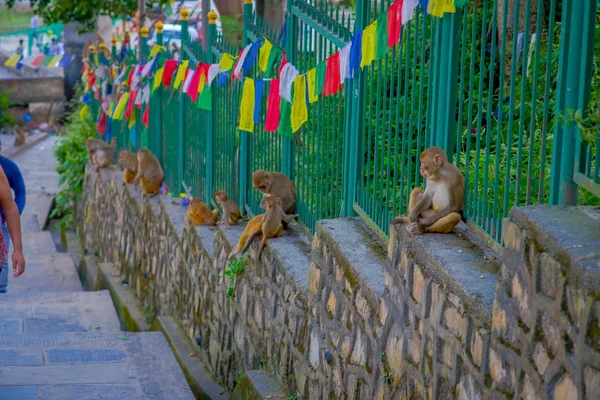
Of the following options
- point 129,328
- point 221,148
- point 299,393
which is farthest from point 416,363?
point 129,328

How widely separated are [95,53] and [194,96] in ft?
27.4

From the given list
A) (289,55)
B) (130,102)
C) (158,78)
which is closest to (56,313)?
(158,78)

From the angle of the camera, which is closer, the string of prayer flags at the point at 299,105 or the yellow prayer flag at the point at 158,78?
the string of prayer flags at the point at 299,105

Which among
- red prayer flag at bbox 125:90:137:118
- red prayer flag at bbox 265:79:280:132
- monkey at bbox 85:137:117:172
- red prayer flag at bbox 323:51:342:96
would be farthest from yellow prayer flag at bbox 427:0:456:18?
monkey at bbox 85:137:117:172

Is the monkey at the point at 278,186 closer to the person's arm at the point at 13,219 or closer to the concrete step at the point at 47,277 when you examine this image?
the person's arm at the point at 13,219

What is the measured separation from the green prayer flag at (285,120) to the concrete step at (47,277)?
638cm

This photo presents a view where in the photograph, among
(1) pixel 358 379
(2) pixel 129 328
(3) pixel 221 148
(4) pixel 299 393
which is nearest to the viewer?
(1) pixel 358 379

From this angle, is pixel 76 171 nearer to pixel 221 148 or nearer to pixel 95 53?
pixel 95 53

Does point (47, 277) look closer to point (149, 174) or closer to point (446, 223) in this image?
point (149, 174)

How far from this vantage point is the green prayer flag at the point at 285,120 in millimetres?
6430

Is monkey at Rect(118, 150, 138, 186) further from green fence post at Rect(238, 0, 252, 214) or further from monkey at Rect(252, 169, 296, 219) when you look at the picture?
monkey at Rect(252, 169, 296, 219)

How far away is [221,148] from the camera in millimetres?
8625

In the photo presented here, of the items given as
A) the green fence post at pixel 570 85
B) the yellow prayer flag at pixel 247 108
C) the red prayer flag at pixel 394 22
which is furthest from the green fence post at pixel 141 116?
the green fence post at pixel 570 85

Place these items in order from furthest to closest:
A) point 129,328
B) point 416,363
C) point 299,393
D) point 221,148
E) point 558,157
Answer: point 129,328, point 221,148, point 299,393, point 416,363, point 558,157
